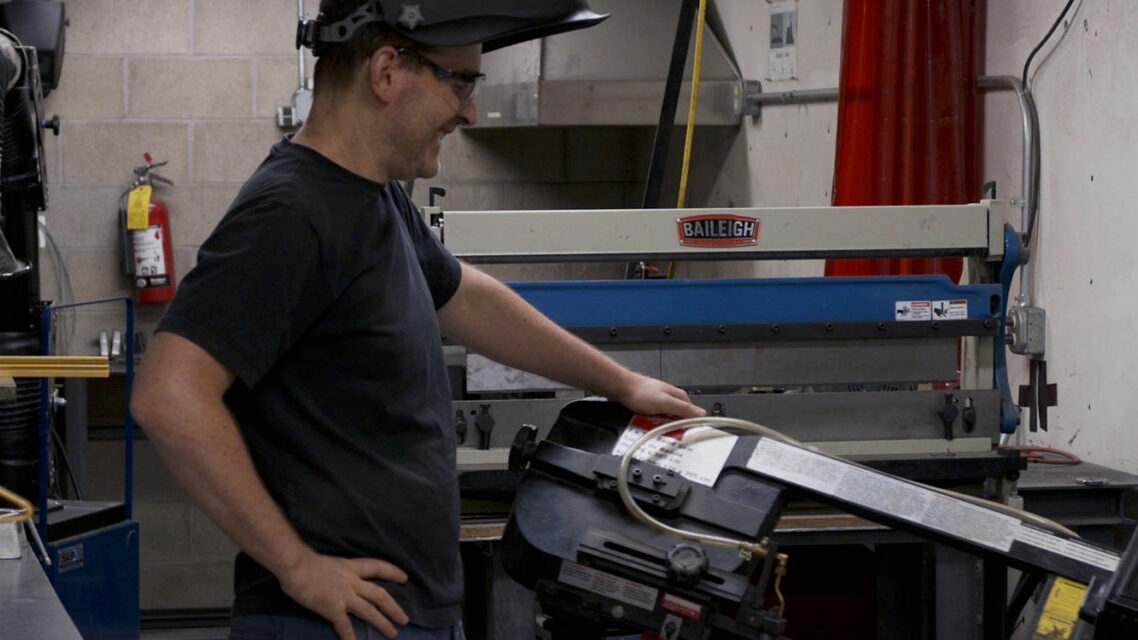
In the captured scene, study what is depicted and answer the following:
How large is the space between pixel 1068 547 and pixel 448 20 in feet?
2.17

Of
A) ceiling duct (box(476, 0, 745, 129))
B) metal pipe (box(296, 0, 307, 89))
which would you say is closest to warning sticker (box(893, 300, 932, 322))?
ceiling duct (box(476, 0, 745, 129))

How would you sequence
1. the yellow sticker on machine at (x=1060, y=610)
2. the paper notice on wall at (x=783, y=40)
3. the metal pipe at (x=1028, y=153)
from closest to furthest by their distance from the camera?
the yellow sticker on machine at (x=1060, y=610), the metal pipe at (x=1028, y=153), the paper notice on wall at (x=783, y=40)

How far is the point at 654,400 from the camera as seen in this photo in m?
1.35

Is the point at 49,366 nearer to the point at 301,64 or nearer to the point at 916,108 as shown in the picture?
the point at 916,108

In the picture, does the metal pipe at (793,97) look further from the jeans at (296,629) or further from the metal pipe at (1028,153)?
the jeans at (296,629)

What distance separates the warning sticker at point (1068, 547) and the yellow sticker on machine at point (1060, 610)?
0.08ft

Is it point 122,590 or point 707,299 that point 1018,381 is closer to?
point 707,299

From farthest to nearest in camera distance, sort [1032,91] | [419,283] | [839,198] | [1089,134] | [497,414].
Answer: [839,198], [1032,91], [1089,134], [497,414], [419,283]

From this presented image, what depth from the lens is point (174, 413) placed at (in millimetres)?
1058

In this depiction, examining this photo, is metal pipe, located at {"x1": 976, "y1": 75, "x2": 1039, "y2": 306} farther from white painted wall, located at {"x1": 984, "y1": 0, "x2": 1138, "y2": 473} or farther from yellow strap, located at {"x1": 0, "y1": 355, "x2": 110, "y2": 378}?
yellow strap, located at {"x1": 0, "y1": 355, "x2": 110, "y2": 378}

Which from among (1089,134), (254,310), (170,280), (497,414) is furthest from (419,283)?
(170,280)

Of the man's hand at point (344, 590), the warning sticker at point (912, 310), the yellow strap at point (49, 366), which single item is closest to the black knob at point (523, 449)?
the man's hand at point (344, 590)

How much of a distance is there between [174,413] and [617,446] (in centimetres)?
42

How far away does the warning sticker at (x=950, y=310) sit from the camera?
7.26 feet
